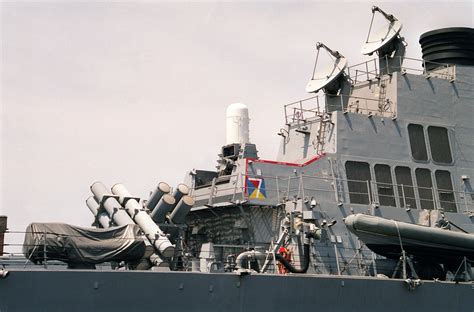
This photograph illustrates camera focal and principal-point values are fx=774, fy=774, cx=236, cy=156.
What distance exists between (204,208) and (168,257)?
11.4ft

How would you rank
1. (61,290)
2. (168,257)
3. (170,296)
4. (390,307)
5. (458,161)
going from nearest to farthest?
(61,290) → (170,296) → (168,257) → (390,307) → (458,161)

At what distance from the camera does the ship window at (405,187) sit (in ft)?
66.2

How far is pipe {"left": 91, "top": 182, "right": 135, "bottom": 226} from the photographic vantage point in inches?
685

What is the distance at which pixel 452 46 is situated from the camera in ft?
75.2

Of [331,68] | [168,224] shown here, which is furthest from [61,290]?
[331,68]

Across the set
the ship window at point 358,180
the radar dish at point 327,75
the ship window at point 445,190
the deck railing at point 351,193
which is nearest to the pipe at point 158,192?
the deck railing at point 351,193

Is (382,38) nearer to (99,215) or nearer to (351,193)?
(351,193)

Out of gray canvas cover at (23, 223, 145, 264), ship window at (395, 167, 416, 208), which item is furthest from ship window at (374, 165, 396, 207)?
gray canvas cover at (23, 223, 145, 264)

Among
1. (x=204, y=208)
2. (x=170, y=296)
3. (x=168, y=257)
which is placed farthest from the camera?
(x=204, y=208)

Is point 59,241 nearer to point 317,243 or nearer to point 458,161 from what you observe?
point 317,243

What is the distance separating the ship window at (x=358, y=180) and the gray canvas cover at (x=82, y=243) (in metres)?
6.11

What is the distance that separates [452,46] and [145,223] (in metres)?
11.3

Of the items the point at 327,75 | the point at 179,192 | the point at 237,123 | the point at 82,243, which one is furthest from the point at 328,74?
the point at 82,243

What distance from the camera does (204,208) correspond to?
64.3ft
